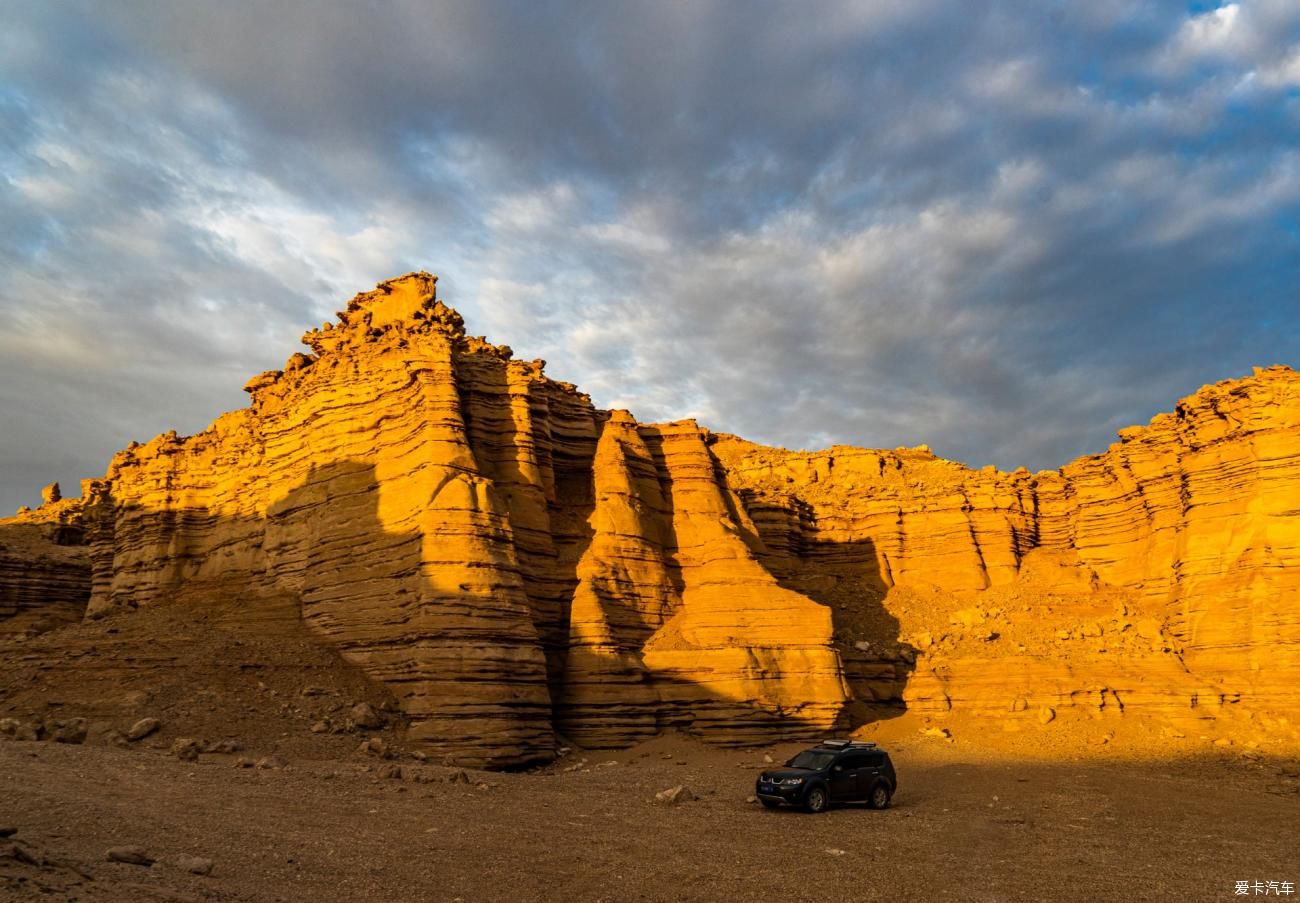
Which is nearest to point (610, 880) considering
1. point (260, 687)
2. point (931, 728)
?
point (260, 687)

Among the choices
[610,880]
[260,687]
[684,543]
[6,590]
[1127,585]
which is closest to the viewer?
[610,880]

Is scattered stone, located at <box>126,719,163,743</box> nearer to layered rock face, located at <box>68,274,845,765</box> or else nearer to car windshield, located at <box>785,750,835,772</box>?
layered rock face, located at <box>68,274,845,765</box>

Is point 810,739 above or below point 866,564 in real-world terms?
below

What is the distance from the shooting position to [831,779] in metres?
21.6

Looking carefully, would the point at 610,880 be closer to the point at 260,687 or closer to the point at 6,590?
the point at 260,687

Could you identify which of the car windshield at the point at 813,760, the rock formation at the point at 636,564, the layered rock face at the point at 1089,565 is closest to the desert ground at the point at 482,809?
the car windshield at the point at 813,760

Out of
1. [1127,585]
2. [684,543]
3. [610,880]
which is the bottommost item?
[610,880]

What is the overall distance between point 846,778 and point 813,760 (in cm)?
97

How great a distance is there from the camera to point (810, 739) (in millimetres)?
33250

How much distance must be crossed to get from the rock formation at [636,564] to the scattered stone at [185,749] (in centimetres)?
633

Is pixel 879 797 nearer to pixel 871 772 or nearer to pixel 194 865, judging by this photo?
pixel 871 772

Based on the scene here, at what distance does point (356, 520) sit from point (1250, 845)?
2919cm

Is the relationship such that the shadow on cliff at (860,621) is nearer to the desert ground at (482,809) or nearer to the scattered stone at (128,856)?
Result: the desert ground at (482,809)

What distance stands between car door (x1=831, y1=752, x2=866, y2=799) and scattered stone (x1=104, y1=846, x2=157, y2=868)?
1608 centimetres
